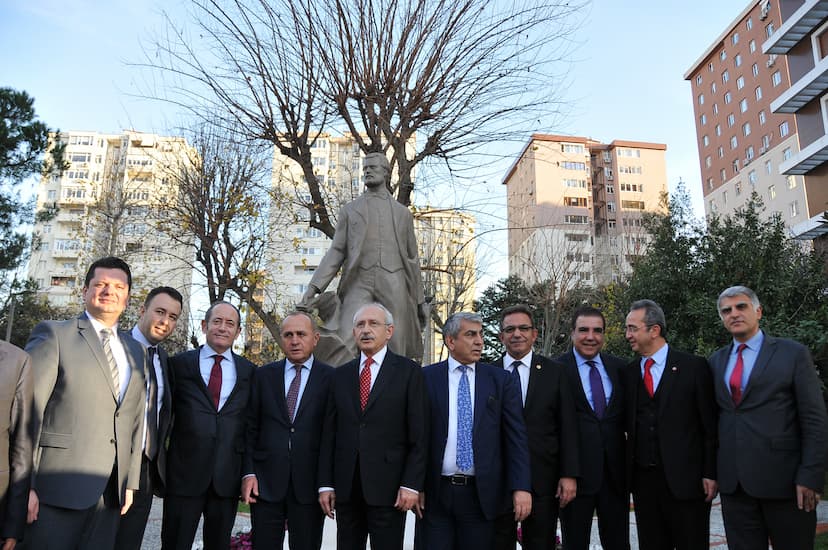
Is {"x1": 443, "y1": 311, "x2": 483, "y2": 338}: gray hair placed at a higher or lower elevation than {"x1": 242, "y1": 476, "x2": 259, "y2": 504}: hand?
higher

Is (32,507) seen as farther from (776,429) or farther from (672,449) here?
(776,429)

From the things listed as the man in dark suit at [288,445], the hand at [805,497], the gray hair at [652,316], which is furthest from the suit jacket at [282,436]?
the hand at [805,497]

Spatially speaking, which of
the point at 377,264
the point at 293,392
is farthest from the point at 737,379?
the point at 377,264

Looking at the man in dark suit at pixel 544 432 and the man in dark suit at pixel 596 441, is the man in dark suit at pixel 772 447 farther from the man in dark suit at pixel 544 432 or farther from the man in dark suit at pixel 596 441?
the man in dark suit at pixel 544 432

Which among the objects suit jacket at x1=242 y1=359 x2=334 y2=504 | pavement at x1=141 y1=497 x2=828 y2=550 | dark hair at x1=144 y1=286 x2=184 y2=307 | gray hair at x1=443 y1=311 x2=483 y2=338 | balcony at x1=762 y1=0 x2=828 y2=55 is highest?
balcony at x1=762 y1=0 x2=828 y2=55

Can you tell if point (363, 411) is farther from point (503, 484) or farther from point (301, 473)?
point (503, 484)

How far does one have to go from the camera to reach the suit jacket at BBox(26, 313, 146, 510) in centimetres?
296

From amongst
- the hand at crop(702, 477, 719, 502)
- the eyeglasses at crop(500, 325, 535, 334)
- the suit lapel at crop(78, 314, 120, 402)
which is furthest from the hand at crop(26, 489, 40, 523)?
the hand at crop(702, 477, 719, 502)

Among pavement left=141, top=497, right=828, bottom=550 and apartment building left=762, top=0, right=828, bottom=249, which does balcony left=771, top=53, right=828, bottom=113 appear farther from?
pavement left=141, top=497, right=828, bottom=550

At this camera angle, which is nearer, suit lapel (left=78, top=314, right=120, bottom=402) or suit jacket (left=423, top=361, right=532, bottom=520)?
suit lapel (left=78, top=314, right=120, bottom=402)

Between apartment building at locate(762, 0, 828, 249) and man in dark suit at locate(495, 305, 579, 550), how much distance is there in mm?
22263

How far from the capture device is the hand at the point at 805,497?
3443 mm

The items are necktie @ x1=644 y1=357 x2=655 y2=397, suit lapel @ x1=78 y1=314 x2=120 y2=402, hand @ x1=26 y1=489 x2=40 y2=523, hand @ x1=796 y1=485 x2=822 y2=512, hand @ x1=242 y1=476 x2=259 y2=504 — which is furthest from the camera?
necktie @ x1=644 y1=357 x2=655 y2=397

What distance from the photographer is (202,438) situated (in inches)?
146
